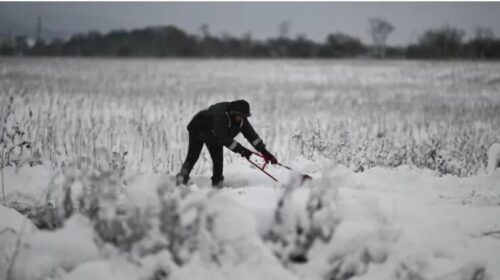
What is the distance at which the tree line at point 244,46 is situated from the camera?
159ft

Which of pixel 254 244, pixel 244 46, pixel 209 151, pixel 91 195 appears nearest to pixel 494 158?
pixel 209 151

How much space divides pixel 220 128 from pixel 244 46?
250ft

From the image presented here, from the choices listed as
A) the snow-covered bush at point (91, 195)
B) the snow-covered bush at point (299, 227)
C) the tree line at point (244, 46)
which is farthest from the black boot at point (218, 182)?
the tree line at point (244, 46)

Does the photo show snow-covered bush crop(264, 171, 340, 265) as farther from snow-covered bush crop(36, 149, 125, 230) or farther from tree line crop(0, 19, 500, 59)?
tree line crop(0, 19, 500, 59)

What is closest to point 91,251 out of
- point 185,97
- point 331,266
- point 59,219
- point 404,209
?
point 59,219

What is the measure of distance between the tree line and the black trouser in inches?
1665

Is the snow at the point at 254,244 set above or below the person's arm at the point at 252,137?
below

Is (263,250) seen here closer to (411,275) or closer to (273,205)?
(273,205)

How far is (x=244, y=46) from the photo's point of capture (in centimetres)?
7962

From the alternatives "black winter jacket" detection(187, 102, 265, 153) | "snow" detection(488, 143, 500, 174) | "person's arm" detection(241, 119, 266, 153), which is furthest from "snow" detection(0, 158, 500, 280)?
"snow" detection(488, 143, 500, 174)

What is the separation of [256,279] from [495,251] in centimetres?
184

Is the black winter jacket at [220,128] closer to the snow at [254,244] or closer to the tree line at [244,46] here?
the snow at [254,244]

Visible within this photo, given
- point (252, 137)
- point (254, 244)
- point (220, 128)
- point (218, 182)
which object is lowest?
point (218, 182)

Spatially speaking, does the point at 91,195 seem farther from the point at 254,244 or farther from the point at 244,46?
the point at 244,46
